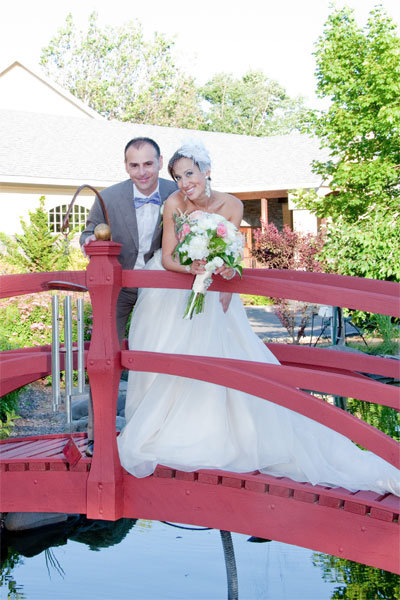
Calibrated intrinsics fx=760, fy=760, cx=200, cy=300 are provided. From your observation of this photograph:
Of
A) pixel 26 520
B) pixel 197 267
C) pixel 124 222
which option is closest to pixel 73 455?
pixel 197 267

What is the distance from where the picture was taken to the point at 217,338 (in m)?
4.61

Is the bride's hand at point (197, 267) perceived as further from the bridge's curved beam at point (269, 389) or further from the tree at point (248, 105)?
the tree at point (248, 105)

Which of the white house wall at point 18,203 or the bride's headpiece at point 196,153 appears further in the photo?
the white house wall at point 18,203

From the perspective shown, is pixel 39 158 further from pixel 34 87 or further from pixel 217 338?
pixel 217 338

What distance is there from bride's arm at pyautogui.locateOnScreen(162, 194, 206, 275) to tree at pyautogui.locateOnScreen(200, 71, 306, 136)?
4904cm

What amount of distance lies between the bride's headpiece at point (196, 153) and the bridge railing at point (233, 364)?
0.73 metres

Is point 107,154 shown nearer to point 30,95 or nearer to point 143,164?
point 30,95

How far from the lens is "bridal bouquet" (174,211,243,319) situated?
3914mm

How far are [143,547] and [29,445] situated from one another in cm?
206

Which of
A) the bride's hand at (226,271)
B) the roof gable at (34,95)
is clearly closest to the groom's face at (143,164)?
the bride's hand at (226,271)

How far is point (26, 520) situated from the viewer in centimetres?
686

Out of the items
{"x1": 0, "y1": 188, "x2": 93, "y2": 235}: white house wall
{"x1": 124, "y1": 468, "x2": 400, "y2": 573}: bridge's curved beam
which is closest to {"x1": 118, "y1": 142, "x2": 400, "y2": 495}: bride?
{"x1": 124, "y1": 468, "x2": 400, "y2": 573}: bridge's curved beam

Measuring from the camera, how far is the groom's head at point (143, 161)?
4.74 meters

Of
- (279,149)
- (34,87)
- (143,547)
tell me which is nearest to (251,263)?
(279,149)
